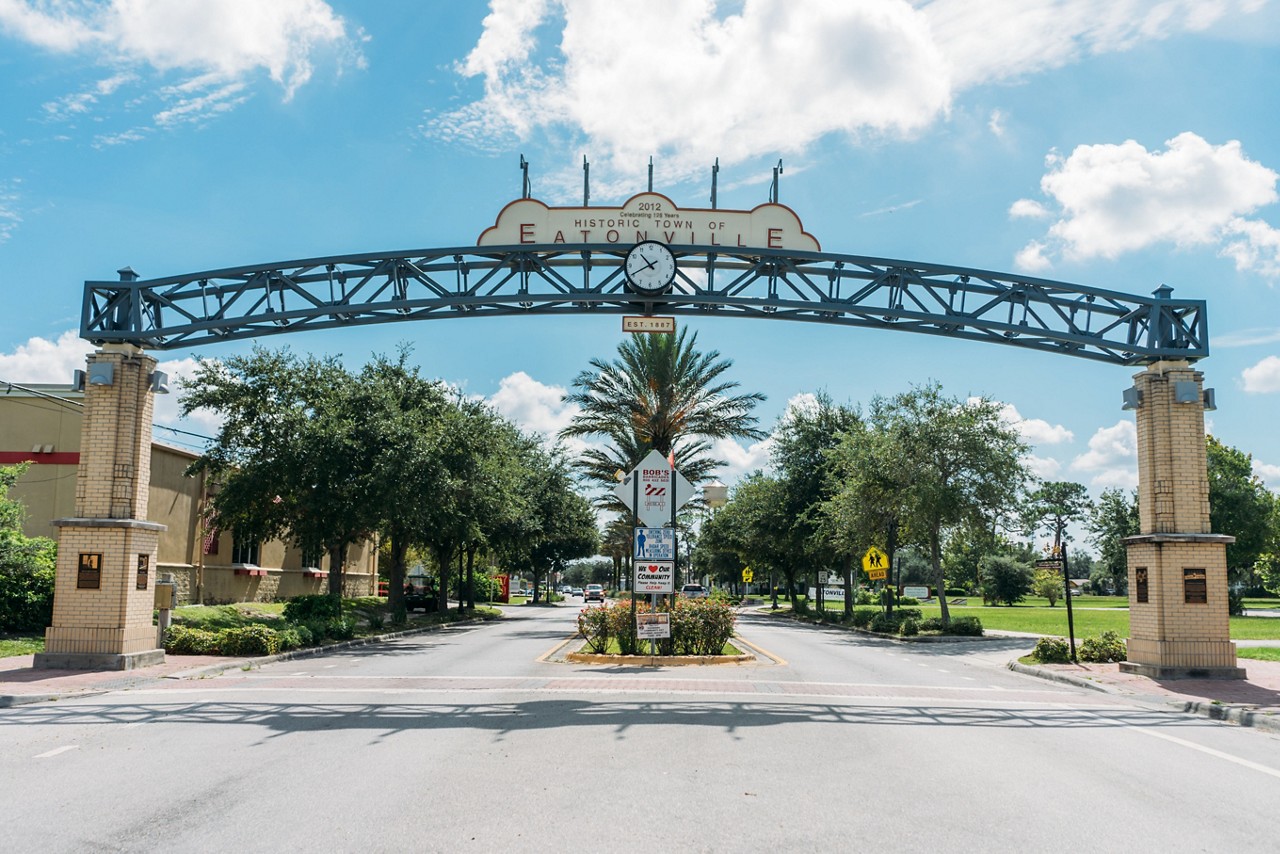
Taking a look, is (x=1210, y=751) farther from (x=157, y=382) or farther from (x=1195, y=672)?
(x=157, y=382)

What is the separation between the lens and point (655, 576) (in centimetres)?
1992

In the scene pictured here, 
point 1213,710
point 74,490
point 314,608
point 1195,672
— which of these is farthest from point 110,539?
point 1195,672

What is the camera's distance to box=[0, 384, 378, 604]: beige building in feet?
106

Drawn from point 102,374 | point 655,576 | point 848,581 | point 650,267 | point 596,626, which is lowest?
point 596,626

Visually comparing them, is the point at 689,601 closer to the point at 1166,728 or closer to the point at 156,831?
the point at 1166,728

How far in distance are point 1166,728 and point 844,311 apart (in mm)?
7883

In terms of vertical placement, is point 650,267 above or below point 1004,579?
above

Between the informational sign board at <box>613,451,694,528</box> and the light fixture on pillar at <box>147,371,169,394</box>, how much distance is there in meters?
8.47

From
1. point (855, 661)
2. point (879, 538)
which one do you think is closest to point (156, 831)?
point (855, 661)

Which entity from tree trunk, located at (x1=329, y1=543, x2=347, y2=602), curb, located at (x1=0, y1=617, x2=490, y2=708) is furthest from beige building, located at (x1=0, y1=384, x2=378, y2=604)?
curb, located at (x1=0, y1=617, x2=490, y2=708)

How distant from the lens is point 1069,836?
662 centimetres

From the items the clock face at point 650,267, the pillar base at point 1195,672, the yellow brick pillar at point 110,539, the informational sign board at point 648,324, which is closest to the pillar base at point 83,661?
the yellow brick pillar at point 110,539

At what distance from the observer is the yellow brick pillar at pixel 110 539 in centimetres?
1661

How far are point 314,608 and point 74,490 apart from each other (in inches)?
367
